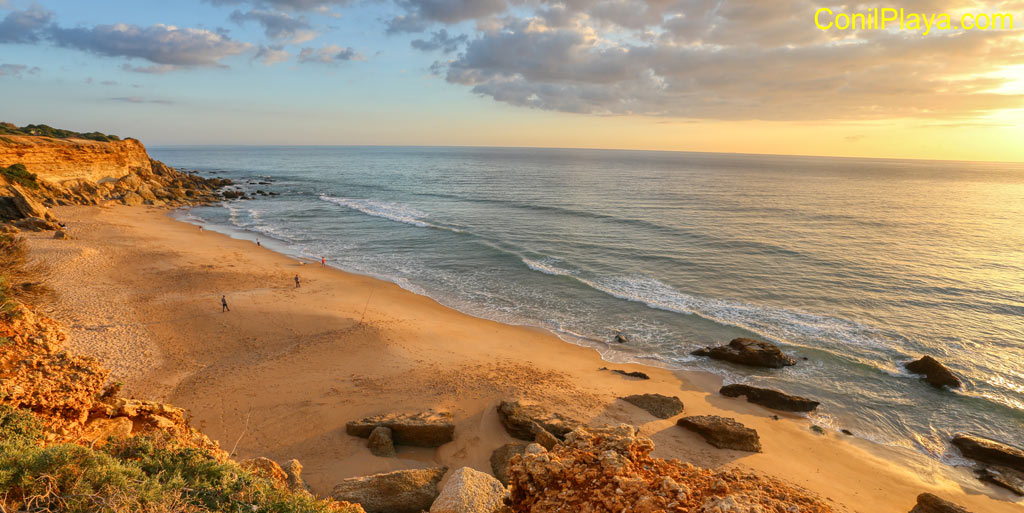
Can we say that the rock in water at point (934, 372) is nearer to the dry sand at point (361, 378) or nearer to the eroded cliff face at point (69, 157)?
the dry sand at point (361, 378)

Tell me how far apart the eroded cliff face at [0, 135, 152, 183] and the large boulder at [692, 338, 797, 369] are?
59.6 m

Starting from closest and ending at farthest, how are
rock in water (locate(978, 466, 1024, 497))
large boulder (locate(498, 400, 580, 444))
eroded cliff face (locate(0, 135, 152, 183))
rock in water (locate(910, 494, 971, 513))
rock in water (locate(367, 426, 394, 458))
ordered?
rock in water (locate(910, 494, 971, 513)) < rock in water (locate(367, 426, 394, 458)) < rock in water (locate(978, 466, 1024, 497)) < large boulder (locate(498, 400, 580, 444)) < eroded cliff face (locate(0, 135, 152, 183))


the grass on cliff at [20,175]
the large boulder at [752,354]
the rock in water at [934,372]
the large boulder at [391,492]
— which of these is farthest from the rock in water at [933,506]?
the grass on cliff at [20,175]

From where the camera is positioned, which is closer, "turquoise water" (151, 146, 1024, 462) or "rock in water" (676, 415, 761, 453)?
"rock in water" (676, 415, 761, 453)

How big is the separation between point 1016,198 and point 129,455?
129 meters

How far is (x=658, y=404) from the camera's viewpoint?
1647 centimetres

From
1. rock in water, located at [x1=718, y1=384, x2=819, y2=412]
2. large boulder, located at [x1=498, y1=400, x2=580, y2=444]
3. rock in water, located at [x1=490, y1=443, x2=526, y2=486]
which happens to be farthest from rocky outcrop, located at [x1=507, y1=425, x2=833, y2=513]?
rock in water, located at [x1=718, y1=384, x2=819, y2=412]

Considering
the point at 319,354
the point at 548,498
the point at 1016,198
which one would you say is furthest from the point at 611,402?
the point at 1016,198

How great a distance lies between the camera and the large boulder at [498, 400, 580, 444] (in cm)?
1390

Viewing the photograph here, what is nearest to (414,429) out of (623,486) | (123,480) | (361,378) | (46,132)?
(361,378)

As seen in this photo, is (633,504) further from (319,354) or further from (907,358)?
(907,358)

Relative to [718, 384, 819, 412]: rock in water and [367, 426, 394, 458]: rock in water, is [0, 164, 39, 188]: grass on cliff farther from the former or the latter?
[718, 384, 819, 412]: rock in water

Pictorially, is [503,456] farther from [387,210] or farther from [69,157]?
[69,157]

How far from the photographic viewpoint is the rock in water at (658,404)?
53.1 ft
